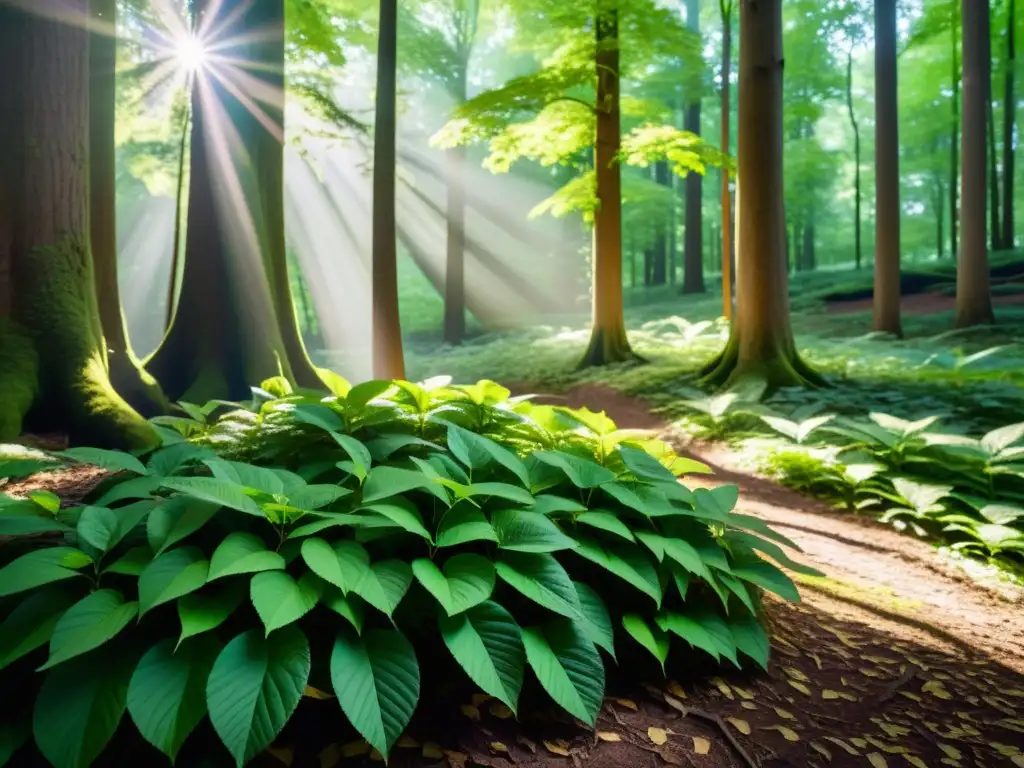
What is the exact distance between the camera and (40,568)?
5.08 feet

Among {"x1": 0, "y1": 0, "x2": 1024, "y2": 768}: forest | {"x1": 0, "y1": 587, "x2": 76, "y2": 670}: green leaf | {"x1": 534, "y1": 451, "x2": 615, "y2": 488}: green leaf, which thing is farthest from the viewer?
{"x1": 534, "y1": 451, "x2": 615, "y2": 488}: green leaf

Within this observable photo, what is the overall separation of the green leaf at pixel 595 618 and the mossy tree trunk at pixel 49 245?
2826mm

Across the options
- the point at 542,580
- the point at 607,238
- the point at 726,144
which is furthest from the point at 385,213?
the point at 726,144

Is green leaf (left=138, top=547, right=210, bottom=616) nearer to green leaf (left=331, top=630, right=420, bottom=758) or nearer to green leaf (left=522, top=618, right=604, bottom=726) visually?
green leaf (left=331, top=630, right=420, bottom=758)

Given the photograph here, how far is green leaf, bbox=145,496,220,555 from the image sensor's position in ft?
5.47

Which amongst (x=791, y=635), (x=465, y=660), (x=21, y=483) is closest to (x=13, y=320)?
(x=21, y=483)

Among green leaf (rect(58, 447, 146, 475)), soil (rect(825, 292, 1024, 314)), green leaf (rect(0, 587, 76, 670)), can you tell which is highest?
soil (rect(825, 292, 1024, 314))

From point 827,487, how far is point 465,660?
172 inches

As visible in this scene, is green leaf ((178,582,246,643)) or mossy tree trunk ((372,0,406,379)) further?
mossy tree trunk ((372,0,406,379))

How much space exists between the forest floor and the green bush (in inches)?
5.9

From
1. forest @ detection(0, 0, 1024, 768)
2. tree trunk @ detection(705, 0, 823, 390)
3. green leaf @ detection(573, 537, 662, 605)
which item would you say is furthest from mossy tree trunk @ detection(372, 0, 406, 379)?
green leaf @ detection(573, 537, 662, 605)

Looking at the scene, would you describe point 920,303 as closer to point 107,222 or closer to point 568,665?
point 107,222

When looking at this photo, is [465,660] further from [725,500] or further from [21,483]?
[21,483]

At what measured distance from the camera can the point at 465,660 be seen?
1606 millimetres
